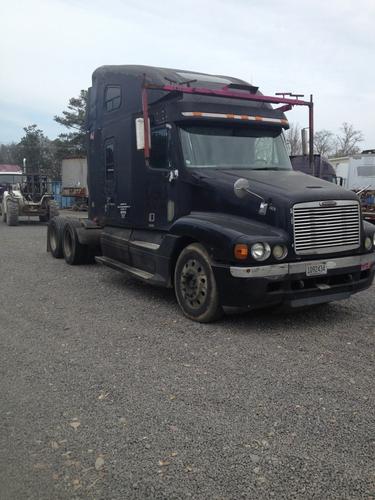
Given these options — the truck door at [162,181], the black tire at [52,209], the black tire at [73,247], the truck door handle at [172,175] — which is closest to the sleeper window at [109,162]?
the truck door at [162,181]

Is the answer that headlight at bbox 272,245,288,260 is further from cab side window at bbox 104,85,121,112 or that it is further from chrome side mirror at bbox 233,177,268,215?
cab side window at bbox 104,85,121,112

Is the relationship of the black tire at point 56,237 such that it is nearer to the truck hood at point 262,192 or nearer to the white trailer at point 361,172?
the truck hood at point 262,192

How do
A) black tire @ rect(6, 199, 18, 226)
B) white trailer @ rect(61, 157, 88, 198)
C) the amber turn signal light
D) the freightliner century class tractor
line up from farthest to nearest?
white trailer @ rect(61, 157, 88, 198)
black tire @ rect(6, 199, 18, 226)
the freightliner century class tractor
the amber turn signal light

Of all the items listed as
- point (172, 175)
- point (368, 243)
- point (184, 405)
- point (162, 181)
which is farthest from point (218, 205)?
point (184, 405)

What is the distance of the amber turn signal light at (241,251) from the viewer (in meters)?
5.04

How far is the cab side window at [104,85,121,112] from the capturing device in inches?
314

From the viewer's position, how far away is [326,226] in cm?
544

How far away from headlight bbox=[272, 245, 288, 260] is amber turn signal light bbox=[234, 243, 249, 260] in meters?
0.31

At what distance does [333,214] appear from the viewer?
5.47 meters

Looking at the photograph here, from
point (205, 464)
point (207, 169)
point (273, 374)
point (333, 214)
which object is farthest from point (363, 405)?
point (207, 169)

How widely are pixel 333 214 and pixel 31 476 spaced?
4072mm

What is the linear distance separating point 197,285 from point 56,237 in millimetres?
6205

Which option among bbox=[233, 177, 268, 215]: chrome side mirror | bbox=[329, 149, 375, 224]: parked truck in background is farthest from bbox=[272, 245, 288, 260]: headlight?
bbox=[329, 149, 375, 224]: parked truck in background

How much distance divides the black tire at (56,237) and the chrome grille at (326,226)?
267 inches
